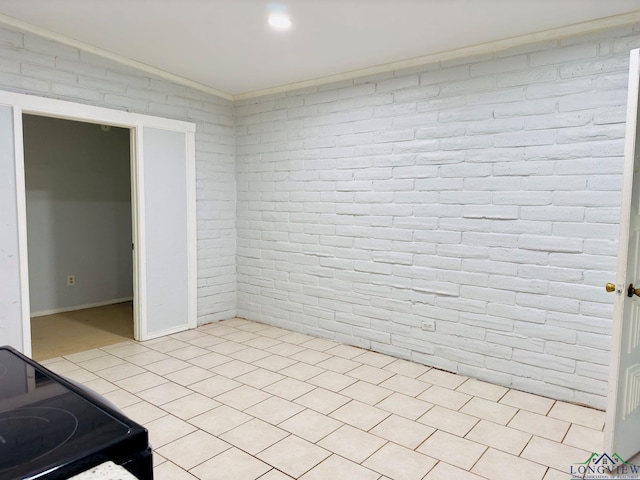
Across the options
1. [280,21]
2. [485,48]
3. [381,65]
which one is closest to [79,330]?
[280,21]

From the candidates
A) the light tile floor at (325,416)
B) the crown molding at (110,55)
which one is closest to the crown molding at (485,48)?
the crown molding at (110,55)

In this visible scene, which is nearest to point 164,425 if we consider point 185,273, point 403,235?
point 185,273

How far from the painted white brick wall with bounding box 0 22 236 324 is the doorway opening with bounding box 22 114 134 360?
1.11 metres

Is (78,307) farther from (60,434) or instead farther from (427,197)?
(60,434)

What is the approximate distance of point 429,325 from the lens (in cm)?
337

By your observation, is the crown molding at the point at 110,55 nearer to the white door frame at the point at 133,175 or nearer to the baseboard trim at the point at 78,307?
the white door frame at the point at 133,175

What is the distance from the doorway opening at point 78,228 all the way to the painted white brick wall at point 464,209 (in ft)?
7.37

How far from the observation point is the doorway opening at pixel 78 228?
473 centimetres

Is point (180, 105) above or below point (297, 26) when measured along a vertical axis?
below

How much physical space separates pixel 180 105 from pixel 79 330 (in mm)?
2501

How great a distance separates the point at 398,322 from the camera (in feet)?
11.6

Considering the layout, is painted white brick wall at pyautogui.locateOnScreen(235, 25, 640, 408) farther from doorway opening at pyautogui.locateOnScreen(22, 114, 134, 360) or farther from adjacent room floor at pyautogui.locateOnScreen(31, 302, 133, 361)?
doorway opening at pyautogui.locateOnScreen(22, 114, 134, 360)

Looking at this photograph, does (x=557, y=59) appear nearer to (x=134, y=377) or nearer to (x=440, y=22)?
(x=440, y=22)

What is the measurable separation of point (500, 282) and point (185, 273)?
2.90 m
